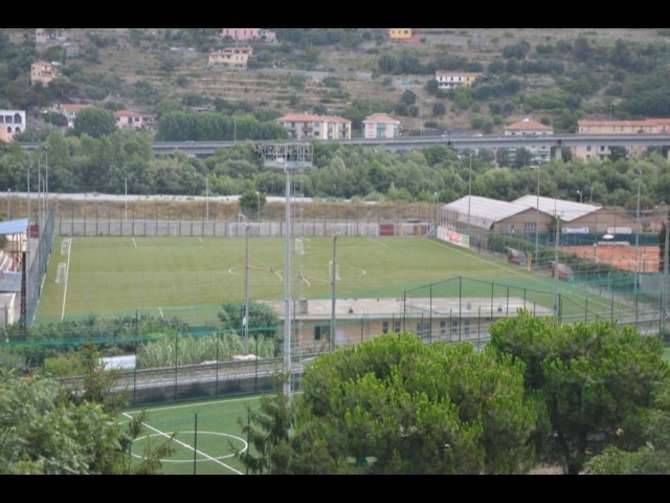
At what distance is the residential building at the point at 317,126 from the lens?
30.2m

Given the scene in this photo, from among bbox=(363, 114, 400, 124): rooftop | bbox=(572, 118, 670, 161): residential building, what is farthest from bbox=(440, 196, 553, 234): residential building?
bbox=(363, 114, 400, 124): rooftop

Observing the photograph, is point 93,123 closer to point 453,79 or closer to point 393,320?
point 453,79

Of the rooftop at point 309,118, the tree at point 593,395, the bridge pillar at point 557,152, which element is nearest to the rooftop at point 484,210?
the tree at point 593,395

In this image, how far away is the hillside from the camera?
1373 inches

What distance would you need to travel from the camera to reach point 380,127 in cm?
3312

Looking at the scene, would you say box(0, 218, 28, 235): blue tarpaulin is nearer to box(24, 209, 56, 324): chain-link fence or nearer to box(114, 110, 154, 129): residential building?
box(24, 209, 56, 324): chain-link fence

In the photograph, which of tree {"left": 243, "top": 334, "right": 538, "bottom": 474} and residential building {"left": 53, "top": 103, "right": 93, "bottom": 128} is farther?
residential building {"left": 53, "top": 103, "right": 93, "bottom": 128}

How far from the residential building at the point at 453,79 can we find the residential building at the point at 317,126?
7019 mm

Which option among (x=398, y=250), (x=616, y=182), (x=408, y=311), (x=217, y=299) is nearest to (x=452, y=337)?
(x=408, y=311)

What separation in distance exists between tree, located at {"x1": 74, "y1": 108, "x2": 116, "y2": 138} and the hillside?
4169 mm

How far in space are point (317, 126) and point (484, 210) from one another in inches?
600

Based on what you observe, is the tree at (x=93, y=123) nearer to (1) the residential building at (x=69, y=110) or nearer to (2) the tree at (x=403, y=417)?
(1) the residential building at (x=69, y=110)

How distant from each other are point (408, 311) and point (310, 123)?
21768 mm

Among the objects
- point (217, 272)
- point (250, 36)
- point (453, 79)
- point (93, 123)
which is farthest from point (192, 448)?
point (250, 36)
